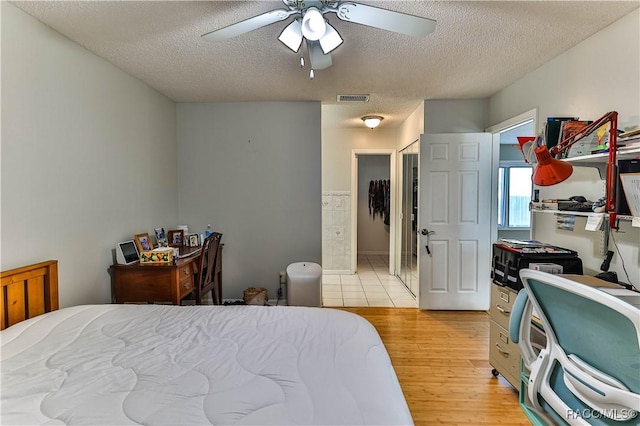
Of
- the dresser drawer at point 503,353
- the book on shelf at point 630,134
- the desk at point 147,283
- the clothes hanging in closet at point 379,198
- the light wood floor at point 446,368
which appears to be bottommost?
the light wood floor at point 446,368

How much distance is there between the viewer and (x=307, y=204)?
3939 mm

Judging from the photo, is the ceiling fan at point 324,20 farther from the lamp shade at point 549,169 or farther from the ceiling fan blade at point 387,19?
the lamp shade at point 549,169

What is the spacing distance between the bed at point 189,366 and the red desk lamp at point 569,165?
1301 mm

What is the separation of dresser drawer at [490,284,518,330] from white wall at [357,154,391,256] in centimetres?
454

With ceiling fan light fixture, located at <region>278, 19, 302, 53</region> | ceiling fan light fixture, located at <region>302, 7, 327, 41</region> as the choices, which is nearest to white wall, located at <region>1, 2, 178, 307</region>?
ceiling fan light fixture, located at <region>278, 19, 302, 53</region>

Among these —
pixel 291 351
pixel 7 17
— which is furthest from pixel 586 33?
pixel 7 17

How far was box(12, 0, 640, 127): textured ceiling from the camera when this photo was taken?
1.94 metres

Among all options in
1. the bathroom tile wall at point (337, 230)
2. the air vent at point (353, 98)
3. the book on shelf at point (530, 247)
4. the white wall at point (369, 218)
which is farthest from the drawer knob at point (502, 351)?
the white wall at point (369, 218)

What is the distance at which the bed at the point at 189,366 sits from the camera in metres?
1.03

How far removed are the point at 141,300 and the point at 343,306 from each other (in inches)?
86.8

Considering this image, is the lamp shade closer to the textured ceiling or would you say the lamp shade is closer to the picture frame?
the textured ceiling

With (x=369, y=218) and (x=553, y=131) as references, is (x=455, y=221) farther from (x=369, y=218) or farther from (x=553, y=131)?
(x=369, y=218)

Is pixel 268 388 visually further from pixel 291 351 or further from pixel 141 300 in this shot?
pixel 141 300

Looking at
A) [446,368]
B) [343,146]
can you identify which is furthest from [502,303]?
[343,146]
